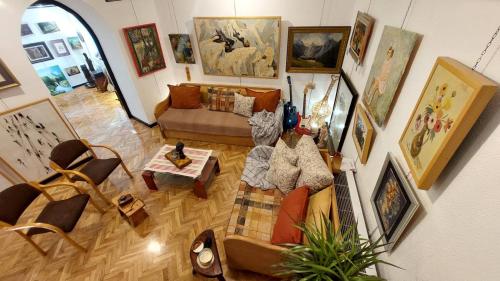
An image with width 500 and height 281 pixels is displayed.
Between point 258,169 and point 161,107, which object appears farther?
point 161,107

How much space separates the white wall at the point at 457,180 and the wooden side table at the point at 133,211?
268cm

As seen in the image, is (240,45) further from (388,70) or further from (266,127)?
(388,70)

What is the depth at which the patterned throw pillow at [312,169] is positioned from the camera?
2.03 metres

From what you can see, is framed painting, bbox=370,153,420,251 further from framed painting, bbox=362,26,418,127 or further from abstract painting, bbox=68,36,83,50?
abstract painting, bbox=68,36,83,50

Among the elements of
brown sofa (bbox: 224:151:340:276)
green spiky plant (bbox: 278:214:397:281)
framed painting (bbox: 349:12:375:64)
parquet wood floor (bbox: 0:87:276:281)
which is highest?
framed painting (bbox: 349:12:375:64)

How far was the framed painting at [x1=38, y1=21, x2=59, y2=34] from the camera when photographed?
620 cm

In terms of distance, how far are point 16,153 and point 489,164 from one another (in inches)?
188

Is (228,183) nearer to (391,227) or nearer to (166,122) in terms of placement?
(166,122)

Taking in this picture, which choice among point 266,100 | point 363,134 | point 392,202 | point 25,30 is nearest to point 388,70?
point 363,134

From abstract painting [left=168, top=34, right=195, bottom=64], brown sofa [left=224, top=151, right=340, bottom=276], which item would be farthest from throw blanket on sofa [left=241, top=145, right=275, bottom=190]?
abstract painting [left=168, top=34, right=195, bottom=64]

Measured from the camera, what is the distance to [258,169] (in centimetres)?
279

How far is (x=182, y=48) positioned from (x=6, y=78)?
2.57 metres

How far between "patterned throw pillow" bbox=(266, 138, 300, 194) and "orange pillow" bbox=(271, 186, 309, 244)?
246 millimetres

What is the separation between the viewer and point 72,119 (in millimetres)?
5270
